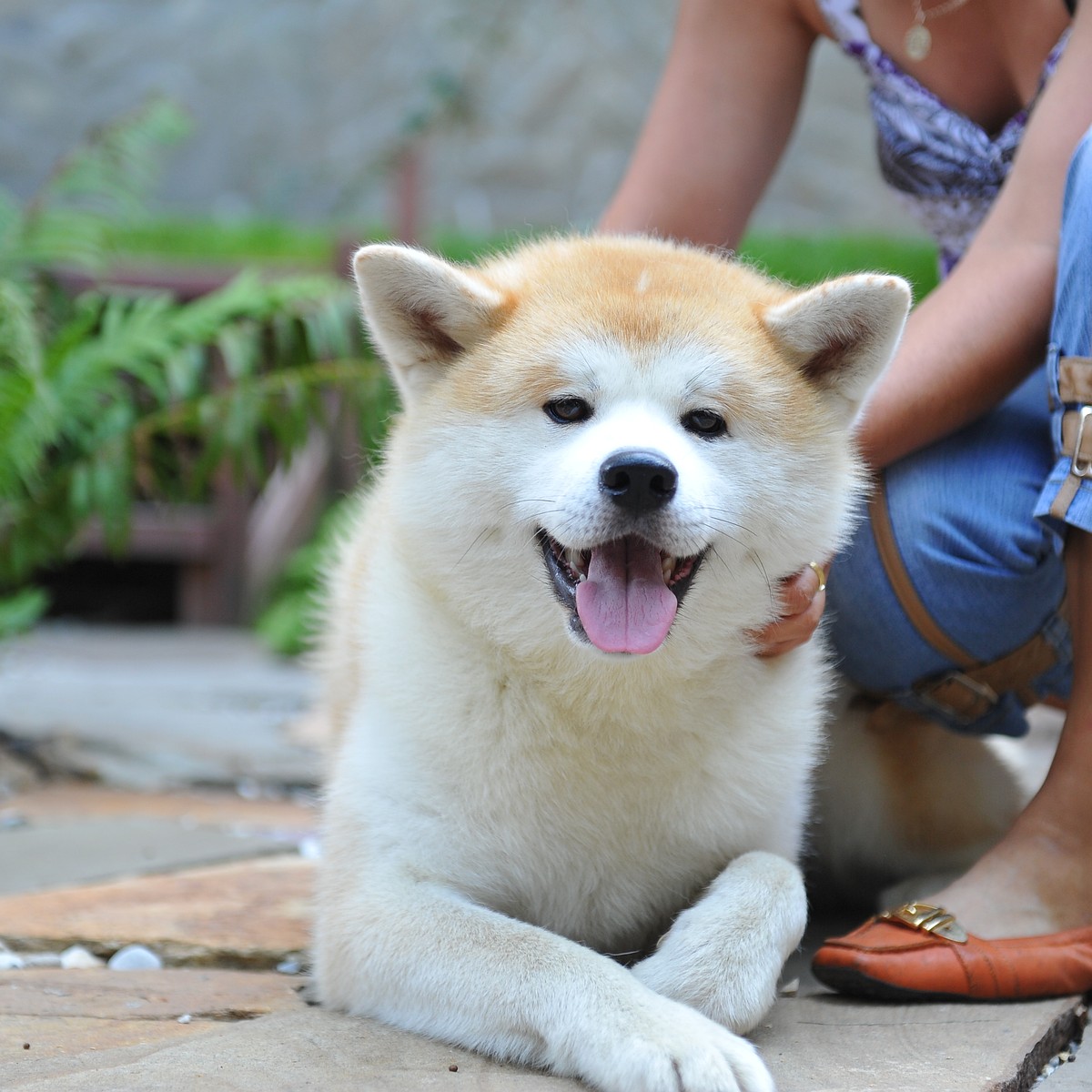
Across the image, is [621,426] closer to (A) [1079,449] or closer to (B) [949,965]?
(A) [1079,449]

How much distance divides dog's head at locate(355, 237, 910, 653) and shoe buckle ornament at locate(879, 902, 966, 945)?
1.84ft

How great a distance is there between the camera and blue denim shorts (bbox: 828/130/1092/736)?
2.36 meters

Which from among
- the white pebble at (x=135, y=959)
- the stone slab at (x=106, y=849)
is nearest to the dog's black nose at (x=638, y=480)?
the white pebble at (x=135, y=959)

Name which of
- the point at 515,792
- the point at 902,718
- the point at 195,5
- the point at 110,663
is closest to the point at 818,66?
the point at 195,5

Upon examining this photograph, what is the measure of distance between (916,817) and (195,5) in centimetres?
1138

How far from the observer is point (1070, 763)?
2.23 m

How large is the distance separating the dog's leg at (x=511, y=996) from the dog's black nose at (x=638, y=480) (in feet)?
2.02

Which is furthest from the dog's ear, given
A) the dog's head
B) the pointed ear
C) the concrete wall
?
the concrete wall

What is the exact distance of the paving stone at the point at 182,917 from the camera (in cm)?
234

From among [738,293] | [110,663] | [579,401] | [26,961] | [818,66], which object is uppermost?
[818,66]

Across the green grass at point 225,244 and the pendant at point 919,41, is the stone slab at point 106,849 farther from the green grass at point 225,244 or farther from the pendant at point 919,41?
the green grass at point 225,244

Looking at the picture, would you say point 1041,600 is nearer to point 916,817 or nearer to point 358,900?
point 916,817

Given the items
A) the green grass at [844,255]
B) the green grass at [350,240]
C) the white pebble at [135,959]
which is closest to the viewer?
the white pebble at [135,959]

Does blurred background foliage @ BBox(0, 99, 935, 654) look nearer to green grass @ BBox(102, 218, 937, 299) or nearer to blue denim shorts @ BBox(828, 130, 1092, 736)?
green grass @ BBox(102, 218, 937, 299)
